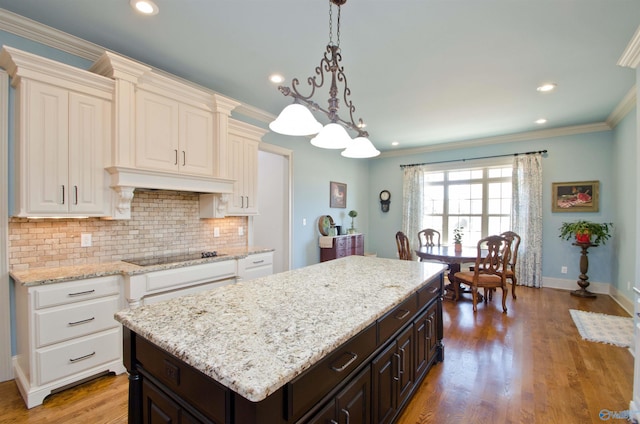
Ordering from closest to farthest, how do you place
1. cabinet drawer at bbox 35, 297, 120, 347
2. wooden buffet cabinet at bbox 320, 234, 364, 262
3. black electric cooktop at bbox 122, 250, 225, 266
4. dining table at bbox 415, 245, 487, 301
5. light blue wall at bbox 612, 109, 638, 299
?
1. cabinet drawer at bbox 35, 297, 120, 347
2. black electric cooktop at bbox 122, 250, 225, 266
3. light blue wall at bbox 612, 109, 638, 299
4. dining table at bbox 415, 245, 487, 301
5. wooden buffet cabinet at bbox 320, 234, 364, 262

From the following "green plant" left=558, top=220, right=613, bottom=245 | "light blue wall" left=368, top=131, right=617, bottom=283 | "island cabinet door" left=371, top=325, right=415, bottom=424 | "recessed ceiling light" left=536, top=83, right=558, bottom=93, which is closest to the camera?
"island cabinet door" left=371, top=325, right=415, bottom=424

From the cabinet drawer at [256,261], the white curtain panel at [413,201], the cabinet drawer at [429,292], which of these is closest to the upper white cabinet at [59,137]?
the cabinet drawer at [256,261]

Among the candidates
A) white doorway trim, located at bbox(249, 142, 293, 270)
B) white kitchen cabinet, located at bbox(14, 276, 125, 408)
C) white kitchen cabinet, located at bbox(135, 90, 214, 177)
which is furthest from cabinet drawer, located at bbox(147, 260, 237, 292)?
white doorway trim, located at bbox(249, 142, 293, 270)

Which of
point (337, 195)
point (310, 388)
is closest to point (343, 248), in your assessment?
point (337, 195)

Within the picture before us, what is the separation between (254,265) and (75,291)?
168 cm

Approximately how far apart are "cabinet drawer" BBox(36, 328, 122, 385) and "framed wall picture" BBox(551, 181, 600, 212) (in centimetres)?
639

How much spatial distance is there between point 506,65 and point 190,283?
3.69 meters

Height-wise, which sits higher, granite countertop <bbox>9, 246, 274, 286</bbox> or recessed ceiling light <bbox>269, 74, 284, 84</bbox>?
recessed ceiling light <bbox>269, 74, 284, 84</bbox>

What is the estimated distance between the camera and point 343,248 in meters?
5.46

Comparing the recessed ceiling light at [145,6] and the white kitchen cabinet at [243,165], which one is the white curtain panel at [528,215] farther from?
the recessed ceiling light at [145,6]

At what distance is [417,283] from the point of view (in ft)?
6.24

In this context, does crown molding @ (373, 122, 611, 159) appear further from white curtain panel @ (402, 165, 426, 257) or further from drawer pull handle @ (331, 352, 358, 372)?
drawer pull handle @ (331, 352, 358, 372)

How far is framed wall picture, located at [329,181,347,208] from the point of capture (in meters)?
5.70

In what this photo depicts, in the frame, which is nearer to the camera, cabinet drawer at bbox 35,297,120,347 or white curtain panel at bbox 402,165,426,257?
cabinet drawer at bbox 35,297,120,347
